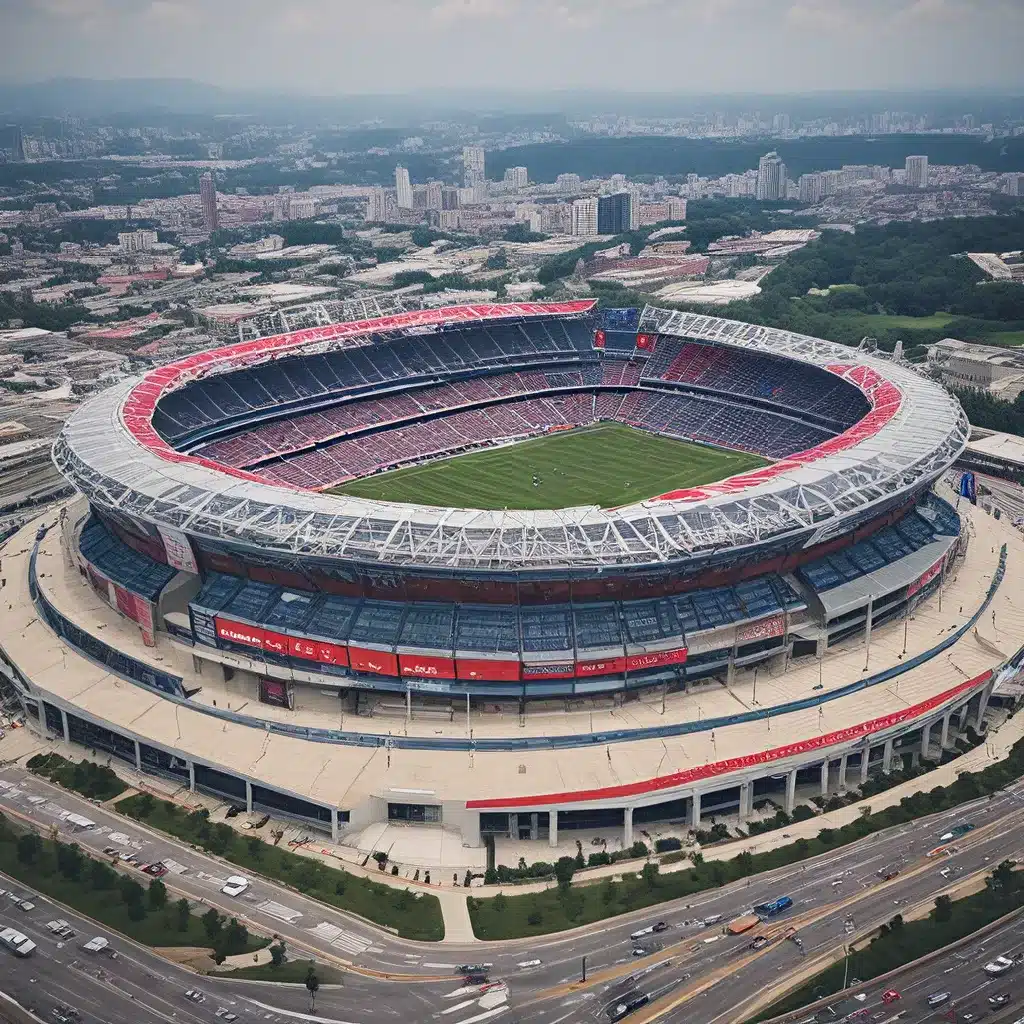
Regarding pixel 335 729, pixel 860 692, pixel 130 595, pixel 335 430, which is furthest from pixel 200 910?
pixel 335 430

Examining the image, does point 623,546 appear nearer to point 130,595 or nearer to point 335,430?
point 130,595

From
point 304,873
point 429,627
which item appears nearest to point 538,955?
point 304,873

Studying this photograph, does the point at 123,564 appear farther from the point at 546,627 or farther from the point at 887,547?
the point at 887,547

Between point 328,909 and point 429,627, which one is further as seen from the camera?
point 429,627

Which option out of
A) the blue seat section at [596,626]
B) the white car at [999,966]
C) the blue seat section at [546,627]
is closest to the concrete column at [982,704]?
the blue seat section at [596,626]

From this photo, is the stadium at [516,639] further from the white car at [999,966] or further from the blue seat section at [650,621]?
the white car at [999,966]

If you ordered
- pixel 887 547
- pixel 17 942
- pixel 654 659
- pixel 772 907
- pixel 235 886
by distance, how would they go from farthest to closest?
pixel 887 547 < pixel 654 659 < pixel 235 886 < pixel 772 907 < pixel 17 942

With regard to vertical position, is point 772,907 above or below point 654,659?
below

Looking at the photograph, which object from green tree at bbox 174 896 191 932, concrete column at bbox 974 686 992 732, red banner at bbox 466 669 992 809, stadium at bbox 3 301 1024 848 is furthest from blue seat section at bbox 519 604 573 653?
concrete column at bbox 974 686 992 732
